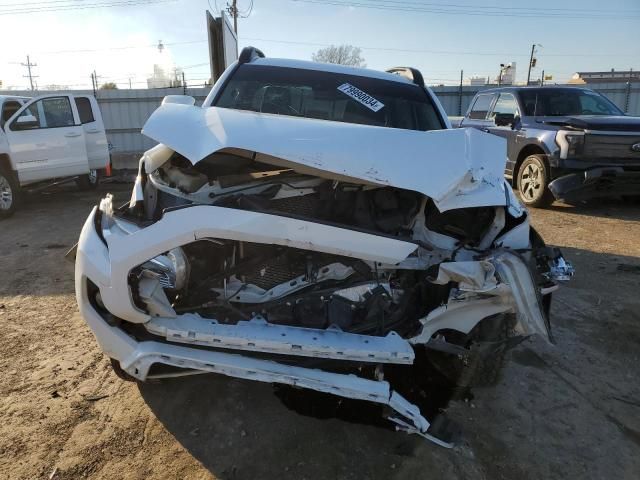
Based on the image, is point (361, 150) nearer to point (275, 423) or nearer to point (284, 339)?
point (284, 339)

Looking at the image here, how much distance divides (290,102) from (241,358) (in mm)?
2362

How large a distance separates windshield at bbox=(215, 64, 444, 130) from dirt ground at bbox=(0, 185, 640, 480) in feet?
6.65

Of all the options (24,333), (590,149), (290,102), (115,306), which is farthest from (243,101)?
(590,149)

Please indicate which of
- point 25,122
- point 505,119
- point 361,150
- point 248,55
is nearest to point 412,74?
point 248,55

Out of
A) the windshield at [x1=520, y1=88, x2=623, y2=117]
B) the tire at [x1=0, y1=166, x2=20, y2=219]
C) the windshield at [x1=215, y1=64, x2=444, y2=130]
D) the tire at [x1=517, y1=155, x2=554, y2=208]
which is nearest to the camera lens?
the windshield at [x1=215, y1=64, x2=444, y2=130]

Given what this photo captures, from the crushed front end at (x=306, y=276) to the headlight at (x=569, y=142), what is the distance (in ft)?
18.4

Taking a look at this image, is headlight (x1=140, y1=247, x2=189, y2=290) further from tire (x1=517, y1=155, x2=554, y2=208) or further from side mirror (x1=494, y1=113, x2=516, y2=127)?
side mirror (x1=494, y1=113, x2=516, y2=127)

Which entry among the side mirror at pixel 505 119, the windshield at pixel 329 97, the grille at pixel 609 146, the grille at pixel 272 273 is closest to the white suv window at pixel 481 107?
the side mirror at pixel 505 119

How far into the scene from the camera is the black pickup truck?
740 cm

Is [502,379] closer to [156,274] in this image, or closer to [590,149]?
[156,274]

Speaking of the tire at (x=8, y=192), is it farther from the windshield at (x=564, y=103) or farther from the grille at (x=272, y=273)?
the windshield at (x=564, y=103)

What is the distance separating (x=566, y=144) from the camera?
752 cm

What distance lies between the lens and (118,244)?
2.29 meters

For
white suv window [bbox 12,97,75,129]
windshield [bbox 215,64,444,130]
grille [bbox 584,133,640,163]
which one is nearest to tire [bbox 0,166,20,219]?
white suv window [bbox 12,97,75,129]
